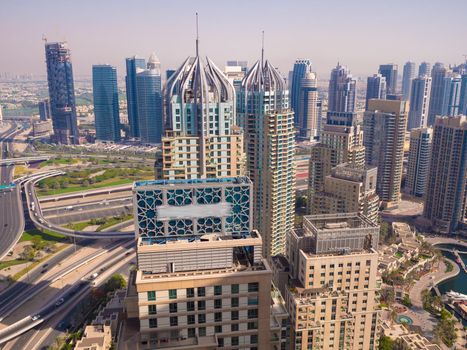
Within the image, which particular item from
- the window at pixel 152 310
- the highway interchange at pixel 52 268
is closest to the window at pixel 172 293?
the window at pixel 152 310

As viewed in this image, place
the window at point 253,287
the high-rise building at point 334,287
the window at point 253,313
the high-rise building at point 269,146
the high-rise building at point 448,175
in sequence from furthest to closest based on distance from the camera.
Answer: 1. the high-rise building at point 448,175
2. the high-rise building at point 269,146
3. the high-rise building at point 334,287
4. the window at point 253,313
5. the window at point 253,287

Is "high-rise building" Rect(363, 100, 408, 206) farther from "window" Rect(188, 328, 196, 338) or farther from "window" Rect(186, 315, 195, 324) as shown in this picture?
"window" Rect(186, 315, 195, 324)

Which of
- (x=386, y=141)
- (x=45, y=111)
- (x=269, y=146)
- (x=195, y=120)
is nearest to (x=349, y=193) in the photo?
(x=269, y=146)

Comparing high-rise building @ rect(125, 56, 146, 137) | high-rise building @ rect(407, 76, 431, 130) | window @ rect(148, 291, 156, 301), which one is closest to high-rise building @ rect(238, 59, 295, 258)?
window @ rect(148, 291, 156, 301)

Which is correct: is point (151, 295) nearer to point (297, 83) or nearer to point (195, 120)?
point (195, 120)

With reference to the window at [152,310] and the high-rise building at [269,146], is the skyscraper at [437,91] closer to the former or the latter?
the high-rise building at [269,146]
